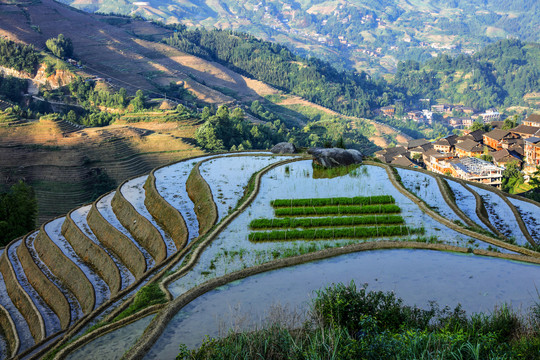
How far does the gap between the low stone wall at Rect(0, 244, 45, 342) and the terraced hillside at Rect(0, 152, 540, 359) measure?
0.05m

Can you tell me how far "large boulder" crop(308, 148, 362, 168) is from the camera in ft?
65.4

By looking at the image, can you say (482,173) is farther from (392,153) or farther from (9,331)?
(9,331)

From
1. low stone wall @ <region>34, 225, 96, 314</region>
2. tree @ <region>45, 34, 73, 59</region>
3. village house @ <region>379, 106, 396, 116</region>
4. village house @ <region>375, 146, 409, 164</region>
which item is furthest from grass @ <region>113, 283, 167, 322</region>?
village house @ <region>379, 106, 396, 116</region>

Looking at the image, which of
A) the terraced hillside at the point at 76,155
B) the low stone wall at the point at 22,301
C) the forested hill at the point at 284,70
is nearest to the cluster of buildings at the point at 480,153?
the terraced hillside at the point at 76,155

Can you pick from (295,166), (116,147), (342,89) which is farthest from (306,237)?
(342,89)

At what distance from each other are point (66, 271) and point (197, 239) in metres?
5.25

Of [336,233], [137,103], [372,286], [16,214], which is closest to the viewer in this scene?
[372,286]

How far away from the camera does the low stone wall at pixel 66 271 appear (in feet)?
45.5

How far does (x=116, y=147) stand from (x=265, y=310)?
121ft

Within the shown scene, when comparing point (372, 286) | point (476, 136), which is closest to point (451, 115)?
point (476, 136)

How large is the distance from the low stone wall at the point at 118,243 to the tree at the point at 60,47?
62.5m

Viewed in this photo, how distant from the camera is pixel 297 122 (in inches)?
3359

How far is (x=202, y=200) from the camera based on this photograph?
54.5 ft

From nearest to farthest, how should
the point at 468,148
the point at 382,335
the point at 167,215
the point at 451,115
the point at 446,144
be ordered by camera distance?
the point at 382,335 → the point at 167,215 → the point at 468,148 → the point at 446,144 → the point at 451,115
